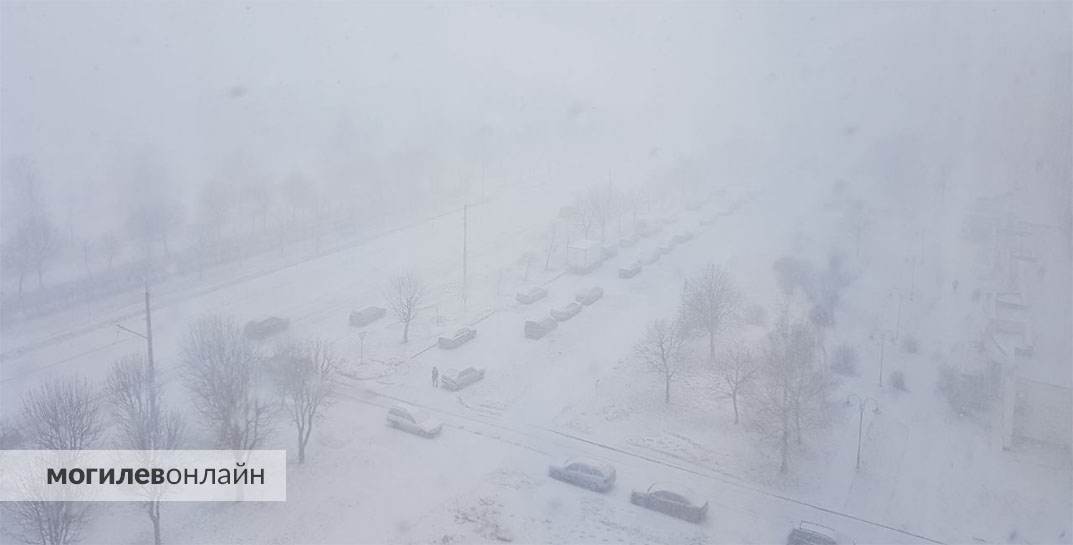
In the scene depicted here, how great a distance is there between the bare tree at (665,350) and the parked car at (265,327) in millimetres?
6340

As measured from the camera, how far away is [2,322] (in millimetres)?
13711

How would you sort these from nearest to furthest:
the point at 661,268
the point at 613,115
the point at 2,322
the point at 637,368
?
1. the point at 637,368
2. the point at 2,322
3. the point at 661,268
4. the point at 613,115

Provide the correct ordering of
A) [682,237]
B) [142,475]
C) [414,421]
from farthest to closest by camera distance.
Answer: [682,237], [414,421], [142,475]

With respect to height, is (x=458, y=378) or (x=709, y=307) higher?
(x=709, y=307)

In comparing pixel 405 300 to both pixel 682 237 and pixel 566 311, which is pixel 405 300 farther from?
pixel 682 237

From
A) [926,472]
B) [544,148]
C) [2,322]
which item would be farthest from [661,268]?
[544,148]

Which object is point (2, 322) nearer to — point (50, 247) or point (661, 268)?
point (50, 247)

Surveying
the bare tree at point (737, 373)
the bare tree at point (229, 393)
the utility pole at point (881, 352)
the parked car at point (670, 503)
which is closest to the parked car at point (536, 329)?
the bare tree at point (737, 373)

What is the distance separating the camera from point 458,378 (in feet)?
37.8

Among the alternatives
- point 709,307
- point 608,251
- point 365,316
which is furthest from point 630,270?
point 365,316

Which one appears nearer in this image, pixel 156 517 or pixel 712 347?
pixel 156 517

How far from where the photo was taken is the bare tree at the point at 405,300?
1345cm

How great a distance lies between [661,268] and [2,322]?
13917 millimetres

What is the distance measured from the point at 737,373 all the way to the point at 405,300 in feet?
22.0
